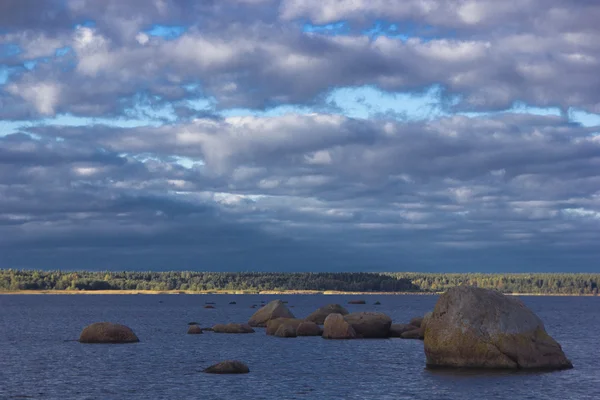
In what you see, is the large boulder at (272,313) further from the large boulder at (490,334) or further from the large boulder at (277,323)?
the large boulder at (490,334)

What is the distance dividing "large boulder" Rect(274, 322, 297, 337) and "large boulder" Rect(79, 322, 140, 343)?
13703 mm

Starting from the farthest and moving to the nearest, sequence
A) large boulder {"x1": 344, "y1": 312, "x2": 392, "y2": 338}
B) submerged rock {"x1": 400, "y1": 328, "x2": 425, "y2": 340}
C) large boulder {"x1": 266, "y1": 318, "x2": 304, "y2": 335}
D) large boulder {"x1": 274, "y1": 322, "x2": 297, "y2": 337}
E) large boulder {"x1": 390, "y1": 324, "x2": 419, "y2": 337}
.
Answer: large boulder {"x1": 266, "y1": 318, "x2": 304, "y2": 335}
large boulder {"x1": 390, "y1": 324, "x2": 419, "y2": 337}
large boulder {"x1": 274, "y1": 322, "x2": 297, "y2": 337}
submerged rock {"x1": 400, "y1": 328, "x2": 425, "y2": 340}
large boulder {"x1": 344, "y1": 312, "x2": 392, "y2": 338}

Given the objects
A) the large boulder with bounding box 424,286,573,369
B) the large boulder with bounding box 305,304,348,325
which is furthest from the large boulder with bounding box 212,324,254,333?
the large boulder with bounding box 424,286,573,369

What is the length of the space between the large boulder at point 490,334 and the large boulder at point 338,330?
1017 inches

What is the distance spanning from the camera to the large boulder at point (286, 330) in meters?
75.5

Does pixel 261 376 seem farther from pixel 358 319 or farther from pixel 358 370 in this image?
pixel 358 319

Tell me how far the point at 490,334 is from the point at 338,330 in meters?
28.5

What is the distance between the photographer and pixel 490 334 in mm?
45219

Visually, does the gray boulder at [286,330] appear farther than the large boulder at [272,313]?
No

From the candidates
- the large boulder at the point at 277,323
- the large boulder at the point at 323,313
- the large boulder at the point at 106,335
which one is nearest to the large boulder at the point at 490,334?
the large boulder at the point at 277,323

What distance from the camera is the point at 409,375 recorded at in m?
46.5

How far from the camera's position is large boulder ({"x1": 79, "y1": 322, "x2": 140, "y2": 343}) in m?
68.3

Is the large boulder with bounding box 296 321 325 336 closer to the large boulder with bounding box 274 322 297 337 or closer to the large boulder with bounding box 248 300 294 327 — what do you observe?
the large boulder with bounding box 274 322 297 337

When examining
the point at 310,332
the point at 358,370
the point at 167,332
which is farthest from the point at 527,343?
the point at 167,332
